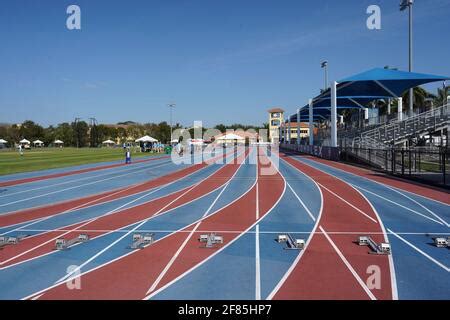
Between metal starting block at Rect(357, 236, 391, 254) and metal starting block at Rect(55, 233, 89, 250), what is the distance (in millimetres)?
5778

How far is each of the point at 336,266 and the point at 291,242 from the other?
136 cm

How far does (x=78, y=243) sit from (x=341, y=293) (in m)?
5.45

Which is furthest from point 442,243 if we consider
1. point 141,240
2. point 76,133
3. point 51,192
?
point 76,133

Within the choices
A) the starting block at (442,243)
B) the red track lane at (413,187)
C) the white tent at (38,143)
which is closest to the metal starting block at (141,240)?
the starting block at (442,243)

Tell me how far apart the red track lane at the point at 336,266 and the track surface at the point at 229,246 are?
0.06ft

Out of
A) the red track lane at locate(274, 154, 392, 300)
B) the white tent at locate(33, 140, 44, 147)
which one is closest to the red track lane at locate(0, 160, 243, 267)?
the red track lane at locate(274, 154, 392, 300)

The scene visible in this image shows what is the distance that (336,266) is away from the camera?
21.3ft

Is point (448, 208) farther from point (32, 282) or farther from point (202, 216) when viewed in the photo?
point (32, 282)

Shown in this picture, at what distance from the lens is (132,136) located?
132m

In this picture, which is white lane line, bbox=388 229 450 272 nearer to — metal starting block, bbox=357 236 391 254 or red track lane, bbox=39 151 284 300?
metal starting block, bbox=357 236 391 254

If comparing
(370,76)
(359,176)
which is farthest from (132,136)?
(359,176)

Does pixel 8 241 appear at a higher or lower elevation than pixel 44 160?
lower

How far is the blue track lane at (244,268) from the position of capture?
17.7 feet

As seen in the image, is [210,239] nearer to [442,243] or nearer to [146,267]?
[146,267]
